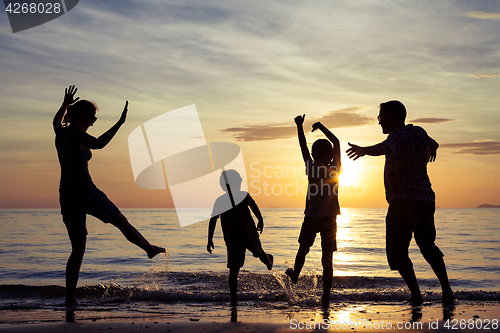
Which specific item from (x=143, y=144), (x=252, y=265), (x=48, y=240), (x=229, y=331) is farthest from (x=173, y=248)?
(x=229, y=331)

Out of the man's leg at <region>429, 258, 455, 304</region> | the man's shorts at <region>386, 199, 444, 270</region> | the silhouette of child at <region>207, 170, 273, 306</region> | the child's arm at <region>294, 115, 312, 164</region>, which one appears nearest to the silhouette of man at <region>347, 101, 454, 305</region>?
the man's shorts at <region>386, 199, 444, 270</region>

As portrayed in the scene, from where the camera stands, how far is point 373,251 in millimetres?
14305

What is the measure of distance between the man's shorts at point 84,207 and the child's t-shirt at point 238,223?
1442 mm

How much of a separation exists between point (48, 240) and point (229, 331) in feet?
55.1

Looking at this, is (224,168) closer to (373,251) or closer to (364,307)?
(364,307)

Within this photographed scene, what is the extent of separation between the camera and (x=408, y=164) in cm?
411

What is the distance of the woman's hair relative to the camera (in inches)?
169

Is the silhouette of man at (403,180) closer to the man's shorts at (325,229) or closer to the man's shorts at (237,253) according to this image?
the man's shorts at (325,229)

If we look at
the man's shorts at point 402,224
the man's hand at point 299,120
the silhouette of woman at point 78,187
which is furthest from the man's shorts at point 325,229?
the silhouette of woman at point 78,187

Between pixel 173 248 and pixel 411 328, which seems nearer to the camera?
pixel 411 328

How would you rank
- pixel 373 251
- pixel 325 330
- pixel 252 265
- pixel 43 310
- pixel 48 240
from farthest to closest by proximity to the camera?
Answer: pixel 48 240 → pixel 373 251 → pixel 252 265 → pixel 43 310 → pixel 325 330

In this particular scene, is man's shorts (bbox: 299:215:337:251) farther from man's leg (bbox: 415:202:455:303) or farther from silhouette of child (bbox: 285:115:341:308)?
man's leg (bbox: 415:202:455:303)

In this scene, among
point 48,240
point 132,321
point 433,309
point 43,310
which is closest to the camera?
point 132,321

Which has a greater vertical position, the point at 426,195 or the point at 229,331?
the point at 426,195
